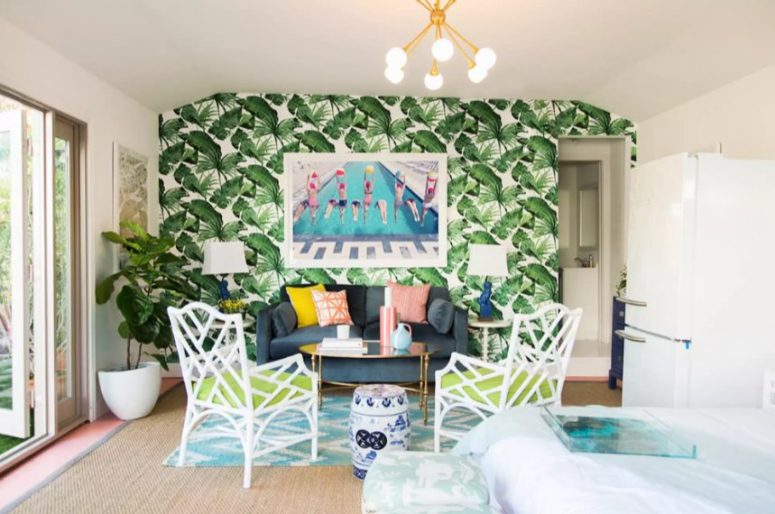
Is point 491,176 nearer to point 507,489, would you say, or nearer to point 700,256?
point 700,256

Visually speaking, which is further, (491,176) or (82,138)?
(491,176)

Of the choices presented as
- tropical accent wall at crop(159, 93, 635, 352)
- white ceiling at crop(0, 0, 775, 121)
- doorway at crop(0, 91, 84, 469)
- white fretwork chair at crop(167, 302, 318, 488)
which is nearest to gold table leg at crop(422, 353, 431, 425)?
white fretwork chair at crop(167, 302, 318, 488)

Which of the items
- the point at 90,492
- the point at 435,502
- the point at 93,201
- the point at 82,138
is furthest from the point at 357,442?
the point at 82,138

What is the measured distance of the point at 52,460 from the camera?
10.2ft

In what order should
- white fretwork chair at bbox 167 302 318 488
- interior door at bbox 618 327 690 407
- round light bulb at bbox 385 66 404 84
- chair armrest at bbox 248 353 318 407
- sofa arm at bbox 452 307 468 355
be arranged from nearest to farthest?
round light bulb at bbox 385 66 404 84 < white fretwork chair at bbox 167 302 318 488 < chair armrest at bbox 248 353 318 407 < interior door at bbox 618 327 690 407 < sofa arm at bbox 452 307 468 355

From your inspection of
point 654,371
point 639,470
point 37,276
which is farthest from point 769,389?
point 37,276

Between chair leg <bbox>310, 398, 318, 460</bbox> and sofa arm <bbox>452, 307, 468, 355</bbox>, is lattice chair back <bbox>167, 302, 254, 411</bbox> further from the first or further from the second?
sofa arm <bbox>452, 307, 468, 355</bbox>

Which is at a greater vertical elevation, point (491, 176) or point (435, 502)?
point (491, 176)

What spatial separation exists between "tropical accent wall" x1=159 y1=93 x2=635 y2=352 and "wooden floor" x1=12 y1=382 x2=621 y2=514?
2236 mm

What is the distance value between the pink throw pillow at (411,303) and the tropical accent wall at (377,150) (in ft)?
0.89

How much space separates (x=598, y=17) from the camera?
3.36 metres

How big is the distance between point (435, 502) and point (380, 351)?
1.87m

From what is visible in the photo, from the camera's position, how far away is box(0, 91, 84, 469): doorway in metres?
3.21

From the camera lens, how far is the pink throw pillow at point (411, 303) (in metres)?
4.87
